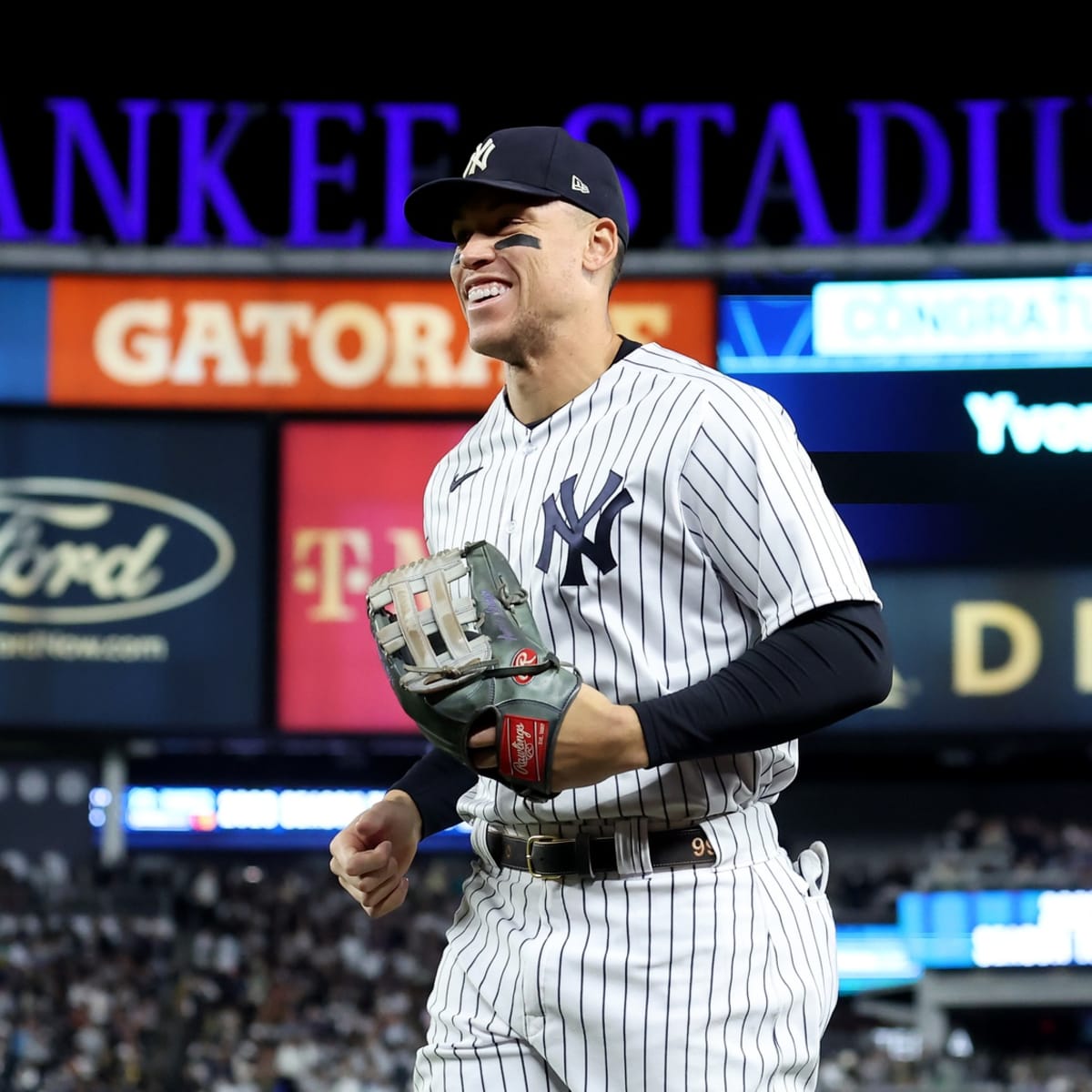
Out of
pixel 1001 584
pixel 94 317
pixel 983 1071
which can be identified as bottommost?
pixel 983 1071

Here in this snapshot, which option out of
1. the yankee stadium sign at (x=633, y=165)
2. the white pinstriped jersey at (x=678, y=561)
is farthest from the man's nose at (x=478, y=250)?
the yankee stadium sign at (x=633, y=165)

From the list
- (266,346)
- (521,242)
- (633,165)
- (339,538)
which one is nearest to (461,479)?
(521,242)

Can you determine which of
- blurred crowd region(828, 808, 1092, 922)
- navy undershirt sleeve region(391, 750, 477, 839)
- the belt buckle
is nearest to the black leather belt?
the belt buckle

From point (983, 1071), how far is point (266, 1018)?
422 centimetres

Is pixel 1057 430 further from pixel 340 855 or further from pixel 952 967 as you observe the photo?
pixel 340 855

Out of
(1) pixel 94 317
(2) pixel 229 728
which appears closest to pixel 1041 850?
(2) pixel 229 728

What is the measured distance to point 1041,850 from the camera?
12164 millimetres

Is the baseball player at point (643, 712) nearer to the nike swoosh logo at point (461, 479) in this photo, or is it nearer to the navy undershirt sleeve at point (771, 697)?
the navy undershirt sleeve at point (771, 697)

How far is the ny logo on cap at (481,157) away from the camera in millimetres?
1867

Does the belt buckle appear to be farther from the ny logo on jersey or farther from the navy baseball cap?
the navy baseball cap

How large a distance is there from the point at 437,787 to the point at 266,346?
6909 mm

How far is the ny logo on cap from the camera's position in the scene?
73.5 inches

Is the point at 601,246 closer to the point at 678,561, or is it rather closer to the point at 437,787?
the point at 678,561

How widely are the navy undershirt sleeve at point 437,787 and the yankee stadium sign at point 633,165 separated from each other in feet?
23.7
